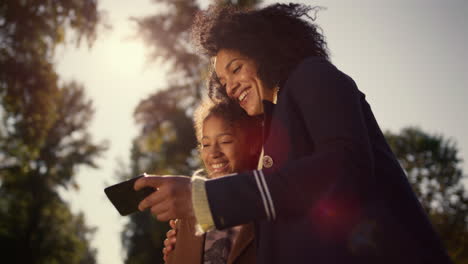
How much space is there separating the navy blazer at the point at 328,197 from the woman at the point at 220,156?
1.46 meters

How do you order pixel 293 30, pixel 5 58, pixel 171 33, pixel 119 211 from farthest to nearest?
pixel 171 33
pixel 5 58
pixel 293 30
pixel 119 211

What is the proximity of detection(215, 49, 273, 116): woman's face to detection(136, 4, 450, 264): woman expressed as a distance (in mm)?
699

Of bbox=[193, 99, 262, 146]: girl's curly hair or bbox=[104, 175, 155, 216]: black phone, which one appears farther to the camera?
bbox=[193, 99, 262, 146]: girl's curly hair

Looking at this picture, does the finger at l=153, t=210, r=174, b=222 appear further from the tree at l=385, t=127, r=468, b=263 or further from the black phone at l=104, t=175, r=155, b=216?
the tree at l=385, t=127, r=468, b=263

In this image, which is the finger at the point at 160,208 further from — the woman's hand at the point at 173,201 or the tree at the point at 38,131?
the tree at the point at 38,131

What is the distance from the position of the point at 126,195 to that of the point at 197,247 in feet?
4.46

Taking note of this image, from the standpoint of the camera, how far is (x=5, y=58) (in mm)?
6863

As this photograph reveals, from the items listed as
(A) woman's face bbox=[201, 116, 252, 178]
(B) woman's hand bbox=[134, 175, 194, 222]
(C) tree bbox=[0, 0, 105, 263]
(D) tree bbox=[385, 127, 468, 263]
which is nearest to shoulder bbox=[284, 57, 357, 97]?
(B) woman's hand bbox=[134, 175, 194, 222]

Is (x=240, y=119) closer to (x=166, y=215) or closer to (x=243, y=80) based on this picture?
(x=243, y=80)

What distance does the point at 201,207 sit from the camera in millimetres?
1231

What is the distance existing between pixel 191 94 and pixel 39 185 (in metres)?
14.5

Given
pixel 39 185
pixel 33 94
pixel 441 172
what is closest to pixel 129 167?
pixel 39 185

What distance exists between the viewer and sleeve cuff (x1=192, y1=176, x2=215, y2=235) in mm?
1224

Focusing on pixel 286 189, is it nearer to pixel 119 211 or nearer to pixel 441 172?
pixel 119 211
